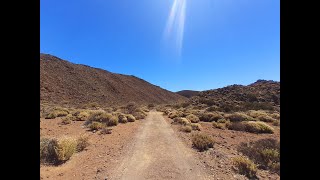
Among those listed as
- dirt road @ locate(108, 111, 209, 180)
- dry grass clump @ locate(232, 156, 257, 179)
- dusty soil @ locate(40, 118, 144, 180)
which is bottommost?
dusty soil @ locate(40, 118, 144, 180)

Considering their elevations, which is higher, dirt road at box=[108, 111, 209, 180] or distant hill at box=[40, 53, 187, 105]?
distant hill at box=[40, 53, 187, 105]

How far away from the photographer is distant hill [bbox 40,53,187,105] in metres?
68.1

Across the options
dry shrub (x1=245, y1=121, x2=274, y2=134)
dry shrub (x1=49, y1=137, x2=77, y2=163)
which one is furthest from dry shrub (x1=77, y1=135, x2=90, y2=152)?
dry shrub (x1=245, y1=121, x2=274, y2=134)

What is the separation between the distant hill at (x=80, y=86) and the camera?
68125 millimetres

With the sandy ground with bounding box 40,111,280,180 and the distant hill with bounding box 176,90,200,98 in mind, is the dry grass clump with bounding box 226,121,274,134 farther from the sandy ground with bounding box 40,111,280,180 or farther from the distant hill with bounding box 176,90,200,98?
the distant hill with bounding box 176,90,200,98

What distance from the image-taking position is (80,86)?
266ft

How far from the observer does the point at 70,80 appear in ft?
267

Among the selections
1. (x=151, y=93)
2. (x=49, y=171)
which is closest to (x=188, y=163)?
(x=49, y=171)

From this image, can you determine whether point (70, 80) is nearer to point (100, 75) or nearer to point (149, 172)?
point (100, 75)

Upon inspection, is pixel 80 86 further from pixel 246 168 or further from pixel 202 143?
pixel 246 168

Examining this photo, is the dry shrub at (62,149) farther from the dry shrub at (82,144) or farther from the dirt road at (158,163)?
the dirt road at (158,163)

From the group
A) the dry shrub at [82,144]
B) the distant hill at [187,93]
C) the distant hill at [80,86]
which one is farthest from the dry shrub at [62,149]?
the distant hill at [187,93]
